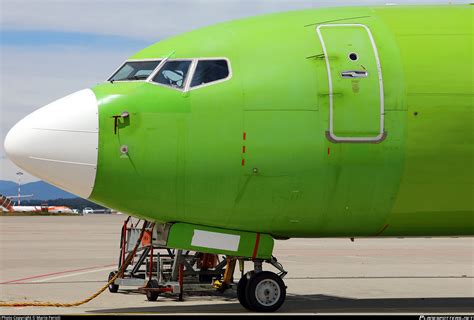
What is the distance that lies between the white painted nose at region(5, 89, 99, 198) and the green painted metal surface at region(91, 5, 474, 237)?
0.64 feet

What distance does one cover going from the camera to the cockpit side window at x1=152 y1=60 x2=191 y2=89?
1703 cm

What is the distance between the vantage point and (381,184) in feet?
55.5

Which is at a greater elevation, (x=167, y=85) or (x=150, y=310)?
(x=167, y=85)

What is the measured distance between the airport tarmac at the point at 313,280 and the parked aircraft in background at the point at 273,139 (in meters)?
1.86

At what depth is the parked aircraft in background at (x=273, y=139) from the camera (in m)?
16.5

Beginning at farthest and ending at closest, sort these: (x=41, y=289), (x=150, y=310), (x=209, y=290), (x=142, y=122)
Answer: (x=41, y=289) < (x=209, y=290) < (x=150, y=310) < (x=142, y=122)

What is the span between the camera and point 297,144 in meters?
16.7

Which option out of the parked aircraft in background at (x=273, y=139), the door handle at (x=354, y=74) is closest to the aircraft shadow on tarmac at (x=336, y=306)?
the parked aircraft in background at (x=273, y=139)

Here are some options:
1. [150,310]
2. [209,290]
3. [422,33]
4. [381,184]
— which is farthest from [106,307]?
[422,33]

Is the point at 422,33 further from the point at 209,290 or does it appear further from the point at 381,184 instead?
the point at 209,290

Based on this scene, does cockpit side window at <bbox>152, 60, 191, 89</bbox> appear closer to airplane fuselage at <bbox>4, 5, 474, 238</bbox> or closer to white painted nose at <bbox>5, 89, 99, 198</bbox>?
airplane fuselage at <bbox>4, 5, 474, 238</bbox>

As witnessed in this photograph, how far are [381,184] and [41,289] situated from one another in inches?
360

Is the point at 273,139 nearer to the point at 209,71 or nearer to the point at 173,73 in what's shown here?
the point at 209,71

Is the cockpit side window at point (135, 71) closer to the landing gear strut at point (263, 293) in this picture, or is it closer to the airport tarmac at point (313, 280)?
the landing gear strut at point (263, 293)
